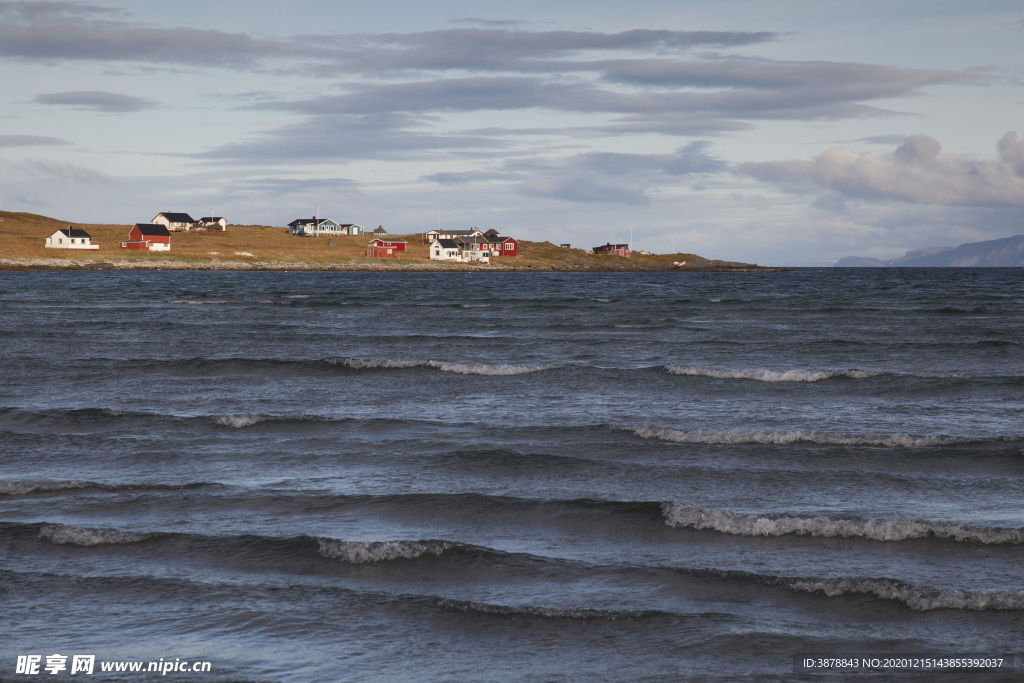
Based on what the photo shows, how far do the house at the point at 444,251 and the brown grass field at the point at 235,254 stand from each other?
6.69ft

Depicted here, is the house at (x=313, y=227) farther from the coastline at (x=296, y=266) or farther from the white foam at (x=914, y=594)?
the white foam at (x=914, y=594)

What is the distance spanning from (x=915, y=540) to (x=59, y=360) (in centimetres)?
2578

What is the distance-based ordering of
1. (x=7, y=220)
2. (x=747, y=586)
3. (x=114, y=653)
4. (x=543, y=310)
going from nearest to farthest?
(x=114, y=653) < (x=747, y=586) < (x=543, y=310) < (x=7, y=220)

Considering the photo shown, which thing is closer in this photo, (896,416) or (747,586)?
(747,586)

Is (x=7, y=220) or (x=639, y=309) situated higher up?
(x=7, y=220)

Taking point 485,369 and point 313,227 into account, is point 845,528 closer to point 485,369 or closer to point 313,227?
point 485,369

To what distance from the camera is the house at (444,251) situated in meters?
171

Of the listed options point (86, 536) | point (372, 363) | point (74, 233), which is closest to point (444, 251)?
point (74, 233)

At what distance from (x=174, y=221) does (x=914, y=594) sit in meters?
192

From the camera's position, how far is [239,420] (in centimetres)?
1753

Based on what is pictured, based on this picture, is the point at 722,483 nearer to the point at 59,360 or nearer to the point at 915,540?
the point at 915,540

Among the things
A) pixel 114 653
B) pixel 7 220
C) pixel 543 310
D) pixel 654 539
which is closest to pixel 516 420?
pixel 654 539

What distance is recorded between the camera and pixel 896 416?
61.7 feet

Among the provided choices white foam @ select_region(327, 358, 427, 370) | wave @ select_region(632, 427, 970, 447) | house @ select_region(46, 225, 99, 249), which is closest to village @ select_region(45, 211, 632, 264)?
house @ select_region(46, 225, 99, 249)
